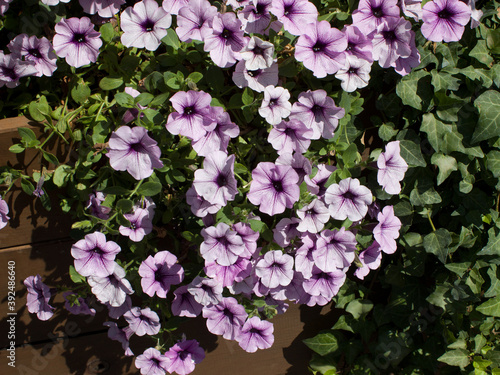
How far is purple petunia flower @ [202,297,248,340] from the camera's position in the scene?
1254 mm

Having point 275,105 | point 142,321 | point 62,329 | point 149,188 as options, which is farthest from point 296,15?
point 62,329

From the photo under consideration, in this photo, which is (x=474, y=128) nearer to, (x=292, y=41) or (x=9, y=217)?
(x=292, y=41)

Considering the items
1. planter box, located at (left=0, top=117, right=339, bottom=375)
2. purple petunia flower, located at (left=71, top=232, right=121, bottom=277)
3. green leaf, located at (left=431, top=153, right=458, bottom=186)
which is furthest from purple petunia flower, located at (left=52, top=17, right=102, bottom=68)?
green leaf, located at (left=431, top=153, right=458, bottom=186)

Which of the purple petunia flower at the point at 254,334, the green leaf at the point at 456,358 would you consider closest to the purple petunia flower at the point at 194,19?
the purple petunia flower at the point at 254,334

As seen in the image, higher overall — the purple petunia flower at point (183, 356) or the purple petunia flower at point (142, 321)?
the purple petunia flower at point (142, 321)

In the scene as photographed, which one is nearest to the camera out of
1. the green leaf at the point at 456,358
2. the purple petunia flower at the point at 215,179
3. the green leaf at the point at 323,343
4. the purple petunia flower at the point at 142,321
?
the purple petunia flower at the point at 215,179

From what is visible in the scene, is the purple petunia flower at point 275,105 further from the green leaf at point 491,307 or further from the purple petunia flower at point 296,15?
the green leaf at point 491,307

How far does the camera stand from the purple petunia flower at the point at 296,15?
3.60 feet

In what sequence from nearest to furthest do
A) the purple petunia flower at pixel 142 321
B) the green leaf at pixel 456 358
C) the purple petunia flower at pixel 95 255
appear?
1. the purple petunia flower at pixel 95 255
2. the purple petunia flower at pixel 142 321
3. the green leaf at pixel 456 358

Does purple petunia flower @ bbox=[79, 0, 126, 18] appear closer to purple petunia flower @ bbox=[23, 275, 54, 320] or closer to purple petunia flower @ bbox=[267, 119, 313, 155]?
purple petunia flower @ bbox=[267, 119, 313, 155]

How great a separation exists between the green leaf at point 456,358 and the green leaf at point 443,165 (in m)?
0.57

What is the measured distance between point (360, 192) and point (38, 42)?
3.25 feet

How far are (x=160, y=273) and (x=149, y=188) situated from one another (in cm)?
26

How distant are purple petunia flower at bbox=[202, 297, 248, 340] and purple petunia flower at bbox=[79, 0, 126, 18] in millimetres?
869
